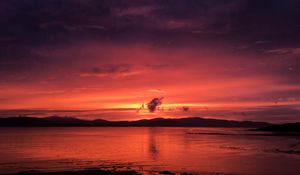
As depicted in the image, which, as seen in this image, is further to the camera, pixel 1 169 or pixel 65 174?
pixel 1 169

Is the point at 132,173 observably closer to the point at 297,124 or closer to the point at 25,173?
the point at 25,173

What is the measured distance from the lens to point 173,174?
2961 cm

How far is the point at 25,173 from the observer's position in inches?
1180

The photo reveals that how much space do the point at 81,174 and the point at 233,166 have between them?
15.9m

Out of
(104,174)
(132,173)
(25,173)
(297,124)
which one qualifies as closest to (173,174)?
(132,173)

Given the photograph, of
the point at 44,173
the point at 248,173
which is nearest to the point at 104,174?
the point at 44,173

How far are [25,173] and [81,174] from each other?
4850 mm

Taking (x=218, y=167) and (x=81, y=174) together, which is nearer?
(x=81, y=174)

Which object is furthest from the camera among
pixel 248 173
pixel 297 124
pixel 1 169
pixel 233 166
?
pixel 297 124

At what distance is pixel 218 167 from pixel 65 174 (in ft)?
50.0

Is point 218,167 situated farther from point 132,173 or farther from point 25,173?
point 25,173

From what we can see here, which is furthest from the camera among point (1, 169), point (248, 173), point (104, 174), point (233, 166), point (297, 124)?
point (297, 124)

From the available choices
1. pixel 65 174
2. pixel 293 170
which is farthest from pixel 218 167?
pixel 65 174

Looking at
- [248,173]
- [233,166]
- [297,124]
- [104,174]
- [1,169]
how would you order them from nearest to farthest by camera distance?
[104,174] < [248,173] < [1,169] < [233,166] < [297,124]
